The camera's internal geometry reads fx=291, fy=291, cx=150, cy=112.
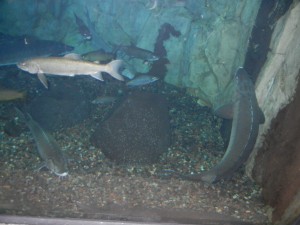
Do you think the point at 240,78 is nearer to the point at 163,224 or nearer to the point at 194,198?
the point at 194,198

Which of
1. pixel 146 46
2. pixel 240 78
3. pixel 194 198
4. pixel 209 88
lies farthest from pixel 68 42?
pixel 194 198

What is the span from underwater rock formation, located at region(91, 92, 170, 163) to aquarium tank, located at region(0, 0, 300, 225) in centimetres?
3

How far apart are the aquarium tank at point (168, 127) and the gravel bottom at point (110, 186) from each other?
0.02m

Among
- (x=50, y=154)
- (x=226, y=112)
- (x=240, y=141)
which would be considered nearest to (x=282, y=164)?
(x=240, y=141)

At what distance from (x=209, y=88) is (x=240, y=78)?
3.47 metres

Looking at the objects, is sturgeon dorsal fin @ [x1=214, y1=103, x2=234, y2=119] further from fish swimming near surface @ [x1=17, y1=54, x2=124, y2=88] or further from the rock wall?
fish swimming near surface @ [x1=17, y1=54, x2=124, y2=88]

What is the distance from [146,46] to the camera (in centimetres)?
1043

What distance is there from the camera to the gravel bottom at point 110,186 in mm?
3791

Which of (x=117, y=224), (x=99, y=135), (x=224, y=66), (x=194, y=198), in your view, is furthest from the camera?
(x=224, y=66)

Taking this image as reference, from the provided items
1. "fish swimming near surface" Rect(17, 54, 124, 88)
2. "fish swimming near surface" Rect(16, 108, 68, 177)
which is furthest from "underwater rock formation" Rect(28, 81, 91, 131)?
"fish swimming near surface" Rect(17, 54, 124, 88)

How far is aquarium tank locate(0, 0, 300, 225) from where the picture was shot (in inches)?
154

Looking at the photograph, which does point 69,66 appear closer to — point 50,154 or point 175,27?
point 50,154

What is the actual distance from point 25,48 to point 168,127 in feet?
18.5

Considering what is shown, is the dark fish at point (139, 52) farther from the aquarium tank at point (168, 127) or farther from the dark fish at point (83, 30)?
the dark fish at point (83, 30)
